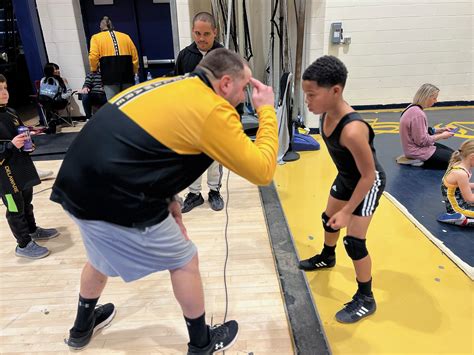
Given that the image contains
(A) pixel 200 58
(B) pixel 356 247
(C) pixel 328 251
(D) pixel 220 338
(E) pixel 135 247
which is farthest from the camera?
(A) pixel 200 58

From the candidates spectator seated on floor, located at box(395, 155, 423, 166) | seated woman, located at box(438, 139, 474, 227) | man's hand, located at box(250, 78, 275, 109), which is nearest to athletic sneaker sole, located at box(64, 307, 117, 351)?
man's hand, located at box(250, 78, 275, 109)

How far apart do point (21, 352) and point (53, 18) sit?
17.7 feet

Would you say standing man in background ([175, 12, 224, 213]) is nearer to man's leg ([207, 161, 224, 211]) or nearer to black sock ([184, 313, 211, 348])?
man's leg ([207, 161, 224, 211])

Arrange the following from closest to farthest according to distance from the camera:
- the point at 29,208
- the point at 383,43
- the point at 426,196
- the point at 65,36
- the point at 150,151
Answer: the point at 150,151 → the point at 29,208 → the point at 426,196 → the point at 65,36 → the point at 383,43

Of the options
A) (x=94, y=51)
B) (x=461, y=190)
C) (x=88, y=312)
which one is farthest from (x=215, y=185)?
(x=94, y=51)

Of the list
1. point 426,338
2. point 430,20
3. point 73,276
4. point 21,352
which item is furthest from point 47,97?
point 430,20

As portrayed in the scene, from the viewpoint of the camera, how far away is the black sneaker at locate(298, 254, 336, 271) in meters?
2.22

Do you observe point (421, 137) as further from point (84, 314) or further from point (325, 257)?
point (84, 314)

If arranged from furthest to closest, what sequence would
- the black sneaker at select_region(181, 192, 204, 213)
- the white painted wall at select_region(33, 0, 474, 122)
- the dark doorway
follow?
the dark doorway, the white painted wall at select_region(33, 0, 474, 122), the black sneaker at select_region(181, 192, 204, 213)

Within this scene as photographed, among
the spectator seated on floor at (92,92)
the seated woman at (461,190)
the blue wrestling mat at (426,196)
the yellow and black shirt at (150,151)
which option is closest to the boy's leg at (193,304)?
the yellow and black shirt at (150,151)

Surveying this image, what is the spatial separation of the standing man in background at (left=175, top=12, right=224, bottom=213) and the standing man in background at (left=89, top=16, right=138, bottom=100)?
7.14ft

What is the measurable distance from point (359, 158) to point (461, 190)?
1573mm

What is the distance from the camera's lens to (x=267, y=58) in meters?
6.02

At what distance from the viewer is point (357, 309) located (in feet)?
6.03
